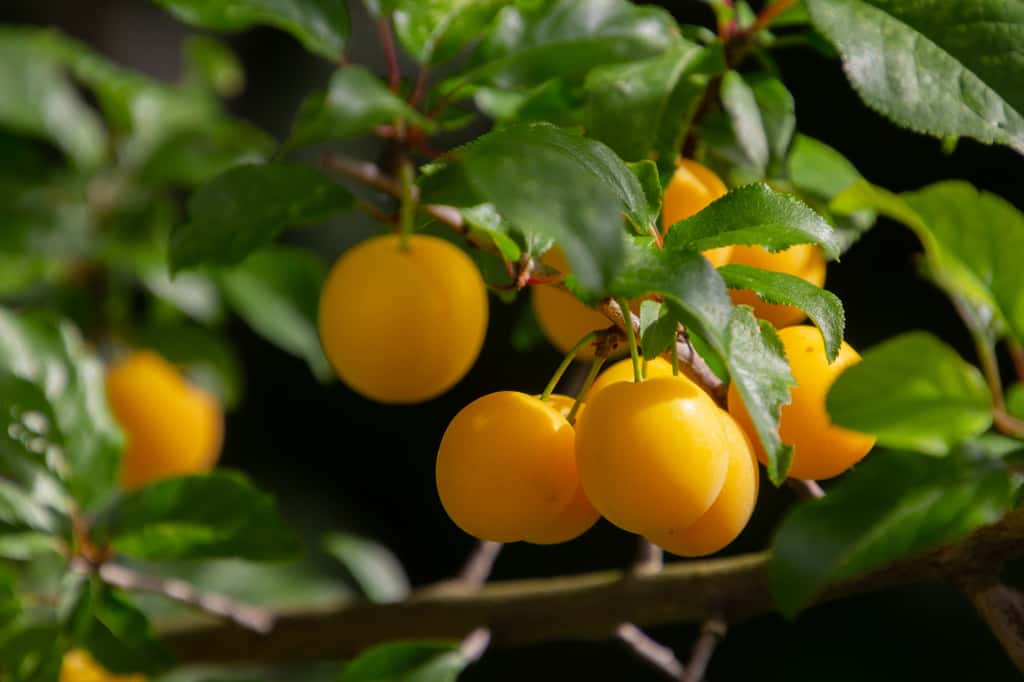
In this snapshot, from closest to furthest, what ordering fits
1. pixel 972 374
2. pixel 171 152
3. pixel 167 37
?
pixel 972 374 → pixel 171 152 → pixel 167 37

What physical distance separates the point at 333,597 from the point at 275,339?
0.86 ft

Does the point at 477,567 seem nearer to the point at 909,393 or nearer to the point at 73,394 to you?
the point at 73,394

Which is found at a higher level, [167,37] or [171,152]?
[171,152]

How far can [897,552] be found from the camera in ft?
0.97

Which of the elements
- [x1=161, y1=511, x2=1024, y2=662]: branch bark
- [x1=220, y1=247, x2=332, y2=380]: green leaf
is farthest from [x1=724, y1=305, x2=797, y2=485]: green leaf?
[x1=220, y1=247, x2=332, y2=380]: green leaf

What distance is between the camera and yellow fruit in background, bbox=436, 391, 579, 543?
13.9 inches

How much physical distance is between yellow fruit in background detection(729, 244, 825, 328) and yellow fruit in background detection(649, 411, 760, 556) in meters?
0.06

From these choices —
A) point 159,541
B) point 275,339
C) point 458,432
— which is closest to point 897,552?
point 458,432

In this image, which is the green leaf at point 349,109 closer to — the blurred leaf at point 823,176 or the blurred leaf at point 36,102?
the blurred leaf at point 823,176

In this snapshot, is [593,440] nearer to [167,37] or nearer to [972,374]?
[972,374]

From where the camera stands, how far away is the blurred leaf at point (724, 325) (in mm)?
311

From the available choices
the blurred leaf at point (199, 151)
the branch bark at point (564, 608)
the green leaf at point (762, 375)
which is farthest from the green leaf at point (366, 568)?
the green leaf at point (762, 375)

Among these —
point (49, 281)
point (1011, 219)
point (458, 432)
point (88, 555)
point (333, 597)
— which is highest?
point (1011, 219)

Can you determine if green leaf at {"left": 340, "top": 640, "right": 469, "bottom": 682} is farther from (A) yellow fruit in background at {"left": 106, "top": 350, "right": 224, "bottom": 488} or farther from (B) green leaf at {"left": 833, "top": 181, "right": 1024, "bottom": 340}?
(A) yellow fruit in background at {"left": 106, "top": 350, "right": 224, "bottom": 488}
